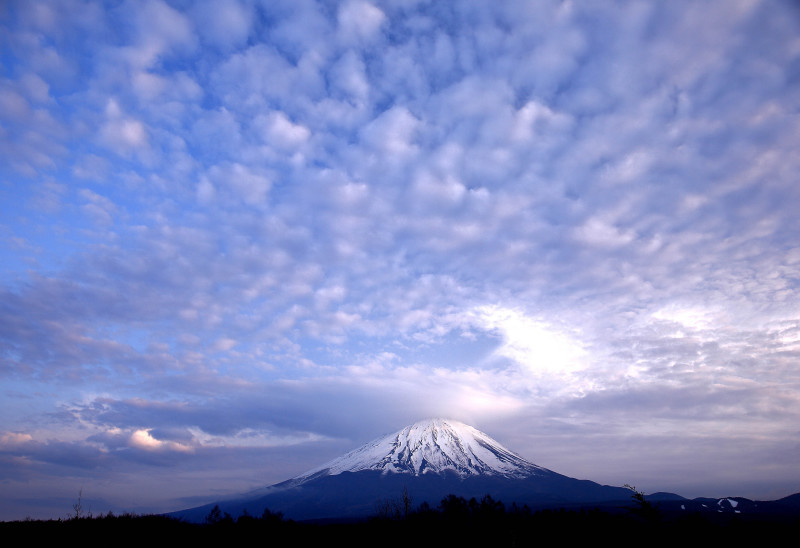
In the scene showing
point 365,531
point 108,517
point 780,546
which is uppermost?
point 108,517

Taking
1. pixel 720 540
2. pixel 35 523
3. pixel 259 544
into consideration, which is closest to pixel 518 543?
pixel 259 544

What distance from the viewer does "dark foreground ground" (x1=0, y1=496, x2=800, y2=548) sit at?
3066cm

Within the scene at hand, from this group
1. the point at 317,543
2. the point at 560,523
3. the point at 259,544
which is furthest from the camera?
the point at 560,523

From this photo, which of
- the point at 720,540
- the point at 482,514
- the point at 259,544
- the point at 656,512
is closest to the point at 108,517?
the point at 259,544

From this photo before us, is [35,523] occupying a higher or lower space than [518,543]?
higher

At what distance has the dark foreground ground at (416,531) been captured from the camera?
101ft

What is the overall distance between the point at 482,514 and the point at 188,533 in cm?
5376

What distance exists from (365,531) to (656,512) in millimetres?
46978

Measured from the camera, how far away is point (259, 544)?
43.2m

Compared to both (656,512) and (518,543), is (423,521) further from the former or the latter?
(656,512)

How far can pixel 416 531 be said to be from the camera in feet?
185

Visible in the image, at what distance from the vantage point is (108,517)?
37.7 meters

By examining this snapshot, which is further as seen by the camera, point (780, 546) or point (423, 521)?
point (423, 521)

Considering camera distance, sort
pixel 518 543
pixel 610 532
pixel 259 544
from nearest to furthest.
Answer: pixel 259 544 < pixel 518 543 < pixel 610 532
